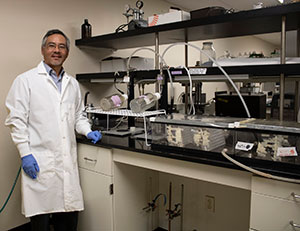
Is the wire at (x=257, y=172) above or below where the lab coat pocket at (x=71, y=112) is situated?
below

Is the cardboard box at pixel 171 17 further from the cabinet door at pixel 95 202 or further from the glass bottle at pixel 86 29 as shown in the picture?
the cabinet door at pixel 95 202

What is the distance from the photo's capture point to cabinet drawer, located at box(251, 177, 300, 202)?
1.07m

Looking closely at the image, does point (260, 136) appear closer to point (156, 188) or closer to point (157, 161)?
point (157, 161)

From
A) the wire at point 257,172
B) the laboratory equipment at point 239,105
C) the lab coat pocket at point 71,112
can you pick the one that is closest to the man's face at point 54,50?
the lab coat pocket at point 71,112

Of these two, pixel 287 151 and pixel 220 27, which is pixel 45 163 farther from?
pixel 220 27

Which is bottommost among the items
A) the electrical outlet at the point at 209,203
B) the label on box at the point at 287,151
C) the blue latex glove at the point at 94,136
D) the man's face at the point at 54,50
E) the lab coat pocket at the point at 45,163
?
the electrical outlet at the point at 209,203

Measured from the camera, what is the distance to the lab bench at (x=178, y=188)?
1.13m

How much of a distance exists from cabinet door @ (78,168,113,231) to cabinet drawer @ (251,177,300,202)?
3.10ft

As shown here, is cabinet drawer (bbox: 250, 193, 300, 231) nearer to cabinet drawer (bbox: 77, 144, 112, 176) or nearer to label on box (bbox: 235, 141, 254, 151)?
label on box (bbox: 235, 141, 254, 151)

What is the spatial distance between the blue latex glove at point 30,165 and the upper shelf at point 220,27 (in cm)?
119

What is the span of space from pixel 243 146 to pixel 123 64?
1.49m

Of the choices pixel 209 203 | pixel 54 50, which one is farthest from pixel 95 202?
pixel 54 50

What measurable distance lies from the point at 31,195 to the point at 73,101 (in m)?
0.65

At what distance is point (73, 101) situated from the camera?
5.90ft
